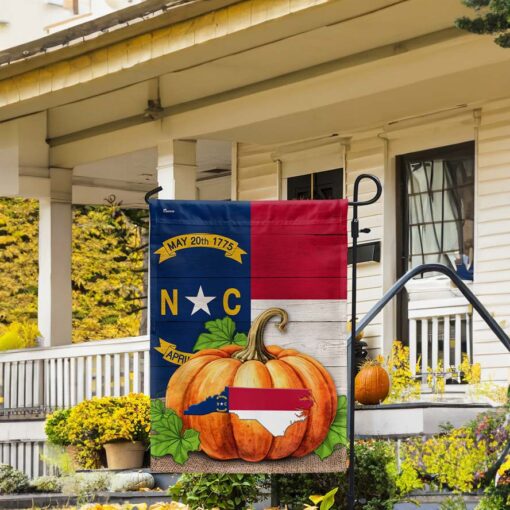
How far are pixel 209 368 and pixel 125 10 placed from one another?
5.01 meters

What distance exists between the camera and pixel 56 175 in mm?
17109

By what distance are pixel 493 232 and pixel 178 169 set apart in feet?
11.6

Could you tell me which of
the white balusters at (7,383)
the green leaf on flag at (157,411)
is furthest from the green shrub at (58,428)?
the green leaf on flag at (157,411)

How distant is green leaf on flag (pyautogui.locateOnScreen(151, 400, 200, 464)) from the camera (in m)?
8.57

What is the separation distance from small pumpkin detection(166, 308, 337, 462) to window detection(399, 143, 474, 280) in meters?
5.55

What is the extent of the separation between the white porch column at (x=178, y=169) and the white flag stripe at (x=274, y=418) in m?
6.55

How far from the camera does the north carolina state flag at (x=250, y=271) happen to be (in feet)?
28.2

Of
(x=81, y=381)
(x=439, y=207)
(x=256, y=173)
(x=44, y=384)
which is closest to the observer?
(x=439, y=207)

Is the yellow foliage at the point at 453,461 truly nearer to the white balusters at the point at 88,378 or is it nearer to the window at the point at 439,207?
the window at the point at 439,207

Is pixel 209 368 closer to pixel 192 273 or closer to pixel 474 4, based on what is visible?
pixel 192 273

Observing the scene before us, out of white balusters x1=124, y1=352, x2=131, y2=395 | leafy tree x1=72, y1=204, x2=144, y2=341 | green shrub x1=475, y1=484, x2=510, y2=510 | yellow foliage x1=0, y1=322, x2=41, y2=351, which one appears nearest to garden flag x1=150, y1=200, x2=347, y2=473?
green shrub x1=475, y1=484, x2=510, y2=510

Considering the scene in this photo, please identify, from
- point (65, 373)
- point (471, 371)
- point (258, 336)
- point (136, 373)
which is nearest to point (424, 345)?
point (471, 371)

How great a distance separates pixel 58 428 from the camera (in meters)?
14.9

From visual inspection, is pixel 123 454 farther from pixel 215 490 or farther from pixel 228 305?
pixel 228 305
